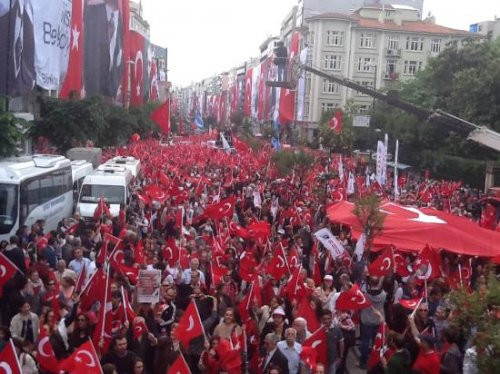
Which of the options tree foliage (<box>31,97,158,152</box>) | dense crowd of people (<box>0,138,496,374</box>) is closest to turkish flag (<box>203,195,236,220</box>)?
dense crowd of people (<box>0,138,496,374</box>)

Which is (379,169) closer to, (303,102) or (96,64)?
(96,64)

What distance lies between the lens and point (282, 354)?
780 cm

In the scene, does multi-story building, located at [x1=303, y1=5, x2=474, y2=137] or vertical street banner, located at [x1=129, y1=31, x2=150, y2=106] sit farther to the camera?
multi-story building, located at [x1=303, y1=5, x2=474, y2=137]

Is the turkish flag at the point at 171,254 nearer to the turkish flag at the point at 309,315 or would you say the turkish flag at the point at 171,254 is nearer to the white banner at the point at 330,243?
the white banner at the point at 330,243

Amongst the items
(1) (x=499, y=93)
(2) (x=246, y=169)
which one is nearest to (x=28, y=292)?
(2) (x=246, y=169)

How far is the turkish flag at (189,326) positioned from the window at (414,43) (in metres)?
75.9

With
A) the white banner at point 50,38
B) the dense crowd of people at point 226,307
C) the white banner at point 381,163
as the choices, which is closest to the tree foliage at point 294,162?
the white banner at point 381,163

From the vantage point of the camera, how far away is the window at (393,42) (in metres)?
79.6

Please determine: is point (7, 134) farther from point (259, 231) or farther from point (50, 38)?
point (50, 38)

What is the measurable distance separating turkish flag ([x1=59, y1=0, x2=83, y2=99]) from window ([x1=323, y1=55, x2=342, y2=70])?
42.7 metres

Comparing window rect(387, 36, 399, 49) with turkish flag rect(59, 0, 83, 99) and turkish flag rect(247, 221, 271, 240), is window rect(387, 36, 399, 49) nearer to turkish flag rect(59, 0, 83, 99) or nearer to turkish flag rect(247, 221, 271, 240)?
turkish flag rect(59, 0, 83, 99)

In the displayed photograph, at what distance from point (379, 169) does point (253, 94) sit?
288 ft

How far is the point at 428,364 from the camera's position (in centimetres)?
733

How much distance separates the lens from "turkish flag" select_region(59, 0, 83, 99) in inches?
1494
